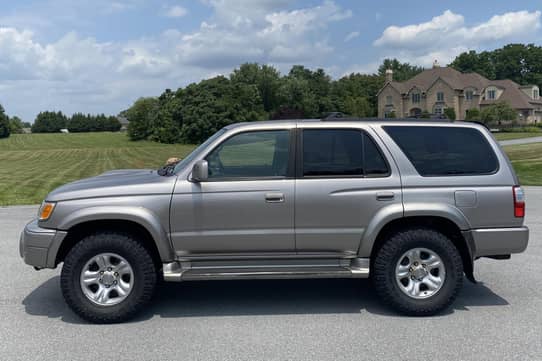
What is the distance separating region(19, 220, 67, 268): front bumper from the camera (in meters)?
4.88

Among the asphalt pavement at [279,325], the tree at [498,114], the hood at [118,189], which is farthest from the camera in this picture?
the tree at [498,114]

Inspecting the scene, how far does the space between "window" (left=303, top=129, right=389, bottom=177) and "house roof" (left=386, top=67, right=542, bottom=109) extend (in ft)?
237

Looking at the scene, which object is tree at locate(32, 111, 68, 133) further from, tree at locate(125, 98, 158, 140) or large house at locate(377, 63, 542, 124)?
large house at locate(377, 63, 542, 124)

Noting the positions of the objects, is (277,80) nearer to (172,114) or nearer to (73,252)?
(172,114)

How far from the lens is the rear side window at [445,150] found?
16.9ft

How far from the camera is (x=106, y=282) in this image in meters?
4.95

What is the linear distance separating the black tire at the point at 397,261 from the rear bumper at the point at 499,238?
24cm

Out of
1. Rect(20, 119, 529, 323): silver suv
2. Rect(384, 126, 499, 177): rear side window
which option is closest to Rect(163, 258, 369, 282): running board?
Rect(20, 119, 529, 323): silver suv

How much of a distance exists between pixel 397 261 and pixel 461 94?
74.5 meters

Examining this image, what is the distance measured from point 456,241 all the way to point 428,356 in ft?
4.94

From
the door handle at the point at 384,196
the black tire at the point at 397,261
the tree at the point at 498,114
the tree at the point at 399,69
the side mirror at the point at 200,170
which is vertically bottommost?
the black tire at the point at 397,261

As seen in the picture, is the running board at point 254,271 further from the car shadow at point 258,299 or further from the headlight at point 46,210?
the headlight at point 46,210

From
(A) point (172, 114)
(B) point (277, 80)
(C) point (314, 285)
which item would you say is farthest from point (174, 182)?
(B) point (277, 80)

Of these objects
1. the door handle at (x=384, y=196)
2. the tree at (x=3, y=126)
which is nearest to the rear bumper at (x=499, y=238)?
the door handle at (x=384, y=196)
